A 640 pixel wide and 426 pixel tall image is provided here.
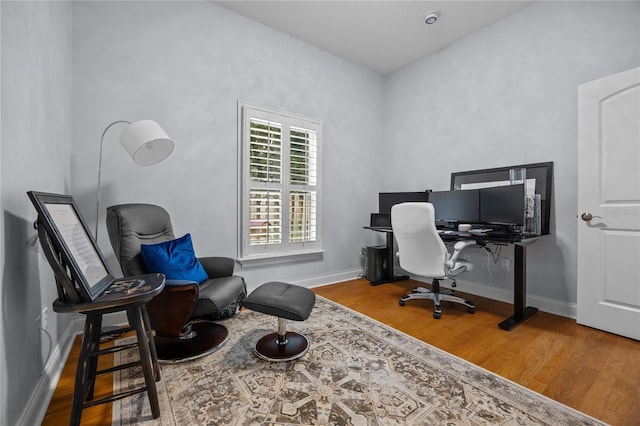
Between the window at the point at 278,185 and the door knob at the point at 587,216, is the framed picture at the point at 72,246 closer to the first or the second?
the window at the point at 278,185

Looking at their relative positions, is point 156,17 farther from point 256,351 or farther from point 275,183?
point 256,351

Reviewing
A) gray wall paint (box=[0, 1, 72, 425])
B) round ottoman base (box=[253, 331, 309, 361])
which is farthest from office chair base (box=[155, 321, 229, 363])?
gray wall paint (box=[0, 1, 72, 425])

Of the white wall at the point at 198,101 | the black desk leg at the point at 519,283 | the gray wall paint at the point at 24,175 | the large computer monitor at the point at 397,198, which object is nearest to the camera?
the gray wall paint at the point at 24,175

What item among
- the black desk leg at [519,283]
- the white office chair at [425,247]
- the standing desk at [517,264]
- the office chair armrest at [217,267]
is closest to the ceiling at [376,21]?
the white office chair at [425,247]

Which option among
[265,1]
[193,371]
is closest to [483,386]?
[193,371]

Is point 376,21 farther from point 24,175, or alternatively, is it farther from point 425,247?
point 24,175

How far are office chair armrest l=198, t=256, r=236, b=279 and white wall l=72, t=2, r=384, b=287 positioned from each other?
0.49 m

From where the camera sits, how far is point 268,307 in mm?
1901

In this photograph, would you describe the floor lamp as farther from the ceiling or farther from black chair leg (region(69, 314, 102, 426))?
the ceiling

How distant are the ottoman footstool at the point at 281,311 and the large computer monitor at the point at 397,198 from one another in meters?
2.24

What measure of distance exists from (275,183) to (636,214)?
327 centimetres

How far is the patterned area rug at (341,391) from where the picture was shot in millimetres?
1433

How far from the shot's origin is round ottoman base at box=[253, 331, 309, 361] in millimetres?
1968

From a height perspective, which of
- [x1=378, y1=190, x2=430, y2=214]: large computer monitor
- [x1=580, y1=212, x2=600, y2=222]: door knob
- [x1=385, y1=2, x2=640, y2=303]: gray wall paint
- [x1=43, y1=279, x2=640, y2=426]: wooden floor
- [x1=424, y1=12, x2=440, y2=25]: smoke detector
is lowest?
[x1=43, y1=279, x2=640, y2=426]: wooden floor
